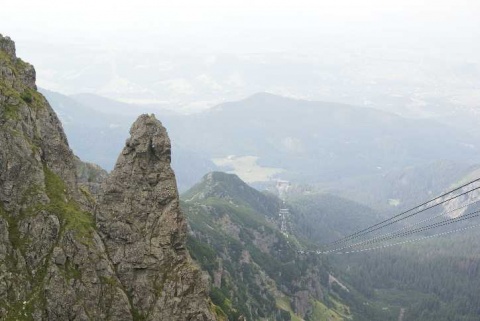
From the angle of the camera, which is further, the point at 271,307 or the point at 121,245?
the point at 271,307

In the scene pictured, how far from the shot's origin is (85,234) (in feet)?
187

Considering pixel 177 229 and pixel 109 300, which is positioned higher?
pixel 177 229

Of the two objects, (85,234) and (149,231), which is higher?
(149,231)

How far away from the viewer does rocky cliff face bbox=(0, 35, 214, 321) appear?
52.8 meters

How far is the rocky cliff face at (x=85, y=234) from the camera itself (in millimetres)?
52812

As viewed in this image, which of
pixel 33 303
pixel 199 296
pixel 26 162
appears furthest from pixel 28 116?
pixel 199 296

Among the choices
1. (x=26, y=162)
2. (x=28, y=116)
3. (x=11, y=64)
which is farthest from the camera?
(x=11, y=64)

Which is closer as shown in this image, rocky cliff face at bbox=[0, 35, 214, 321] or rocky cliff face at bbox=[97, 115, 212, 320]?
rocky cliff face at bbox=[0, 35, 214, 321]

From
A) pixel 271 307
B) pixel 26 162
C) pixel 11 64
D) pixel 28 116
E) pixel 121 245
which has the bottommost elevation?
pixel 271 307

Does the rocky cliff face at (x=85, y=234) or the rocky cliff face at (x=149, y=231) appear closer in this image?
the rocky cliff face at (x=85, y=234)

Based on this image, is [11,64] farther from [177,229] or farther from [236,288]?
[236,288]

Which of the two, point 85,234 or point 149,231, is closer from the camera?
point 85,234

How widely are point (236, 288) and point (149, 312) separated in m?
117

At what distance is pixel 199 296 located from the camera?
5775cm
